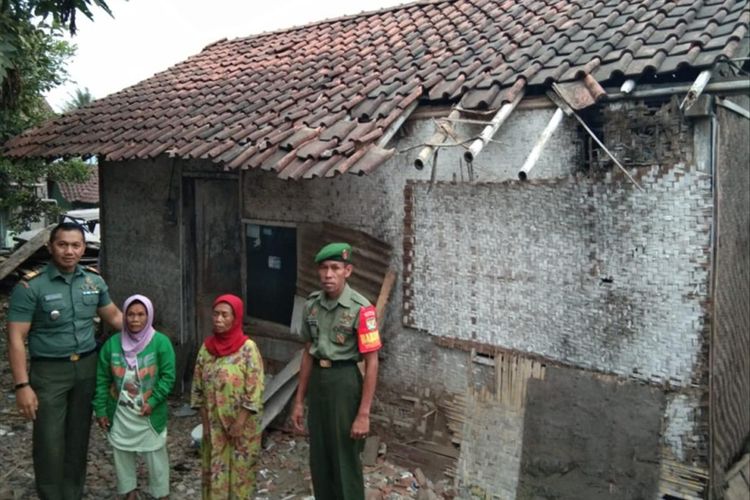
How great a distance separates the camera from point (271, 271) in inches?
266

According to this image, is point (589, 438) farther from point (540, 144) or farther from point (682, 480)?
point (540, 144)

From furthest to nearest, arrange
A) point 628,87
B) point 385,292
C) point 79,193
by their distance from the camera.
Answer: point 79,193, point 385,292, point 628,87

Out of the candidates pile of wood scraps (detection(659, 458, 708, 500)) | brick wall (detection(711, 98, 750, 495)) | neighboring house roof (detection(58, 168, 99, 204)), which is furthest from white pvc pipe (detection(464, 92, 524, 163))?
neighboring house roof (detection(58, 168, 99, 204))

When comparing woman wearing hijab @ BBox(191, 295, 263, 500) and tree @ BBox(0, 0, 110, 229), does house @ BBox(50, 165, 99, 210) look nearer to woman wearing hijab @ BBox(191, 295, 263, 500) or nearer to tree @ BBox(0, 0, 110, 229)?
tree @ BBox(0, 0, 110, 229)

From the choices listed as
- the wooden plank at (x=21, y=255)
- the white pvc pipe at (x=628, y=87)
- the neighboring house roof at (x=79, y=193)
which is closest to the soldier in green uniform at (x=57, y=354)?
the white pvc pipe at (x=628, y=87)

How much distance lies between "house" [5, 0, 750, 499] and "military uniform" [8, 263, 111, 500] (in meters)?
1.68

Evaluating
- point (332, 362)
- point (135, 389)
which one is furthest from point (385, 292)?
point (135, 389)

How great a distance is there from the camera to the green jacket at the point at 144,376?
4359mm

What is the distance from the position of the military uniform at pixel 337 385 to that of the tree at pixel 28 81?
10.1 ft

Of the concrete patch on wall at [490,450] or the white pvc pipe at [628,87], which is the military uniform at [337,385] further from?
the white pvc pipe at [628,87]

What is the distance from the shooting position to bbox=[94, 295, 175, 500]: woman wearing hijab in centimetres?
435

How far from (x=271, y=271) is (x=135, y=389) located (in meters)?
2.55

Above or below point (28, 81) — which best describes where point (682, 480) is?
below

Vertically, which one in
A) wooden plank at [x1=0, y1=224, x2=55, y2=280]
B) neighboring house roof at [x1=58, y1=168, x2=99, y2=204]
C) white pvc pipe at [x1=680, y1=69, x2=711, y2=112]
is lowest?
wooden plank at [x1=0, y1=224, x2=55, y2=280]
